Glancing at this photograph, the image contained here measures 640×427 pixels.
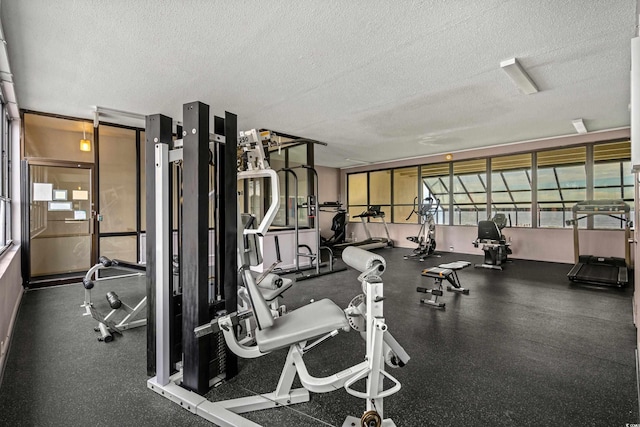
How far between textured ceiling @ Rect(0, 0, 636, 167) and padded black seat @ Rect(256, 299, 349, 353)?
82.6 inches

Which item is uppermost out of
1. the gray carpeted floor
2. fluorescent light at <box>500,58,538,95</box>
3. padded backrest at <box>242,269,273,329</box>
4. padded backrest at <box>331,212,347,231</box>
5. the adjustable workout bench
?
fluorescent light at <box>500,58,538,95</box>

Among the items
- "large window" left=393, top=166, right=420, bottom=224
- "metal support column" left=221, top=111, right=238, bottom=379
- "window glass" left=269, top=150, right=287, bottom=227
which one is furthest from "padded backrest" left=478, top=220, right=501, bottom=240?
"metal support column" left=221, top=111, right=238, bottom=379

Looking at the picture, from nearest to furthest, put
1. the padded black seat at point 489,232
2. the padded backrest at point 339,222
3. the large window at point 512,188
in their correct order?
the padded black seat at point 489,232, the large window at point 512,188, the padded backrest at point 339,222

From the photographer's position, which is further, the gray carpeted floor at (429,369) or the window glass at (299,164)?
the window glass at (299,164)

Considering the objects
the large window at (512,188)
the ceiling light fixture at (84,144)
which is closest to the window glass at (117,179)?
the ceiling light fixture at (84,144)

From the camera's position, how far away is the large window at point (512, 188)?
7.21m

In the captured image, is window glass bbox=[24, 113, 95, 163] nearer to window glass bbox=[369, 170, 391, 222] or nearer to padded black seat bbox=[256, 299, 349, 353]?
padded black seat bbox=[256, 299, 349, 353]

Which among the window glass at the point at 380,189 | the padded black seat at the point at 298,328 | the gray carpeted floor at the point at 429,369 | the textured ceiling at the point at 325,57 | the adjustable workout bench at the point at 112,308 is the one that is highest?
the textured ceiling at the point at 325,57

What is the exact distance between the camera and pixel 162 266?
6.47ft

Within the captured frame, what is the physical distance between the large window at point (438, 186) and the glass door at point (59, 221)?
7.35 metres

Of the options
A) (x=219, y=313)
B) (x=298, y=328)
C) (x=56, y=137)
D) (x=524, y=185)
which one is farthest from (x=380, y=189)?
(x=298, y=328)

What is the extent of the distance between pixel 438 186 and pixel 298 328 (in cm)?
782

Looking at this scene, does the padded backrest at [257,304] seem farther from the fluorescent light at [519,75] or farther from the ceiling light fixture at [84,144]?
the ceiling light fixture at [84,144]

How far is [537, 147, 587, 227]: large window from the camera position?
6.53 metres
